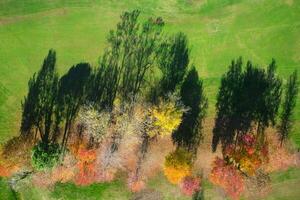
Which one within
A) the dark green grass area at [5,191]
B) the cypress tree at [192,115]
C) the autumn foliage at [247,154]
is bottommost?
the dark green grass area at [5,191]

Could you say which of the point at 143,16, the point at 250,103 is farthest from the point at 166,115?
the point at 143,16

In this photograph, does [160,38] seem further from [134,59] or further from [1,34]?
[1,34]

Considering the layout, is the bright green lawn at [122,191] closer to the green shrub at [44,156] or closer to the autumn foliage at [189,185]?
the autumn foliage at [189,185]

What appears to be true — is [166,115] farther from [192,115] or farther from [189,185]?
[189,185]

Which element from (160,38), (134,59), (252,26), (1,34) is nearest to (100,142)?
(134,59)

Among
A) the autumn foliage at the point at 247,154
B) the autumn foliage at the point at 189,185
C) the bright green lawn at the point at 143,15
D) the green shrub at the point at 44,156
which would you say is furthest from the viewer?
the bright green lawn at the point at 143,15

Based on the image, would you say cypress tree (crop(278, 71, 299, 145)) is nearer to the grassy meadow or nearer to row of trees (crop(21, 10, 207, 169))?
the grassy meadow

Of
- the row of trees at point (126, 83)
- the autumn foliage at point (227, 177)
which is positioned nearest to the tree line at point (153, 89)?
the row of trees at point (126, 83)
